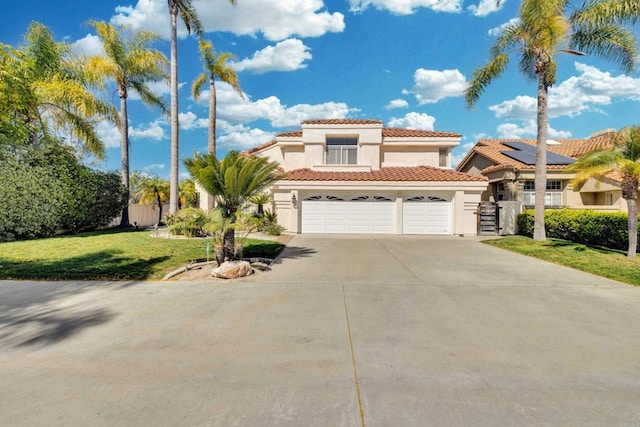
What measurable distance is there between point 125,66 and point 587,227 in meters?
25.4

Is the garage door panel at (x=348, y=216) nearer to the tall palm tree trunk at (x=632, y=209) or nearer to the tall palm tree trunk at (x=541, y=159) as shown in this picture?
the tall palm tree trunk at (x=541, y=159)

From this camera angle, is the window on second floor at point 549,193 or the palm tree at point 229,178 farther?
the window on second floor at point 549,193

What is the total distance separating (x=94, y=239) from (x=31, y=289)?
7.49 meters

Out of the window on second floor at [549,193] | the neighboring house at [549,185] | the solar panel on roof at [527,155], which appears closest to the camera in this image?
the neighboring house at [549,185]

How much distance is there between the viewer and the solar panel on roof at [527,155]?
64.4 feet

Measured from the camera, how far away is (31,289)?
681 cm

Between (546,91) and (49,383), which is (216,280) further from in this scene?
(546,91)

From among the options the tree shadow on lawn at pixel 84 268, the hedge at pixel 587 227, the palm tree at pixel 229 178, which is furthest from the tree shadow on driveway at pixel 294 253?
the hedge at pixel 587 227

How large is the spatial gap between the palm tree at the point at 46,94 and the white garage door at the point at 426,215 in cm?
1718

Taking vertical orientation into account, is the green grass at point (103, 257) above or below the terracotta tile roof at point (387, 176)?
below

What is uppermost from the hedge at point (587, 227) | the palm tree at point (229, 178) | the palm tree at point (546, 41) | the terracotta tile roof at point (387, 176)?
the palm tree at point (546, 41)

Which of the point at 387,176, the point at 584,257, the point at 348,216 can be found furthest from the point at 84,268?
the point at 584,257

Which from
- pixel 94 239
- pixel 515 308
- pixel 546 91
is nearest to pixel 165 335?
pixel 515 308

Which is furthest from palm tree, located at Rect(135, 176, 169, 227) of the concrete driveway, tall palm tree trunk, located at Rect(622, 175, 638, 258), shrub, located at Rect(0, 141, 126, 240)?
tall palm tree trunk, located at Rect(622, 175, 638, 258)
